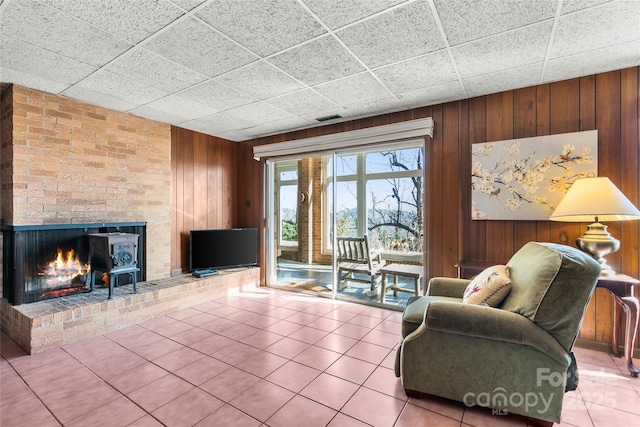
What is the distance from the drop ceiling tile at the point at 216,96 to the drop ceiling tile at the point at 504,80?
7.60 feet

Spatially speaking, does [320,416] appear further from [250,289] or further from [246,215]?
[246,215]

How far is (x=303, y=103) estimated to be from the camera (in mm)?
3447

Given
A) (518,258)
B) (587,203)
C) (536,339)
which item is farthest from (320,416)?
(587,203)

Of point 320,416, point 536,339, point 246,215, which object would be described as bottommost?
point 320,416

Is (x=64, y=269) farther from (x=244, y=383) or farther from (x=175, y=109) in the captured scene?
(x=244, y=383)

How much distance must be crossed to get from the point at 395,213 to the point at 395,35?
3.82m

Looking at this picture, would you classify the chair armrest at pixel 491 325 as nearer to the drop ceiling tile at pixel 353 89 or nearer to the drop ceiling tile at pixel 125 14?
the drop ceiling tile at pixel 353 89

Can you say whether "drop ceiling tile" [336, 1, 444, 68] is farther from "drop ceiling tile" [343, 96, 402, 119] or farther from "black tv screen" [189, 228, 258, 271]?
"black tv screen" [189, 228, 258, 271]

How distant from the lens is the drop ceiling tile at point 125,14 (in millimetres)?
1779

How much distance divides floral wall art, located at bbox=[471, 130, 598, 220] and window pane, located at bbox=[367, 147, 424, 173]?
2.13 metres

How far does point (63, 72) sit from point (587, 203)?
4.62m

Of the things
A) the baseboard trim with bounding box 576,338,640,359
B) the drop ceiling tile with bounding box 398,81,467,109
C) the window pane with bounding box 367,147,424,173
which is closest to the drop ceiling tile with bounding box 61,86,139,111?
the drop ceiling tile with bounding box 398,81,467,109

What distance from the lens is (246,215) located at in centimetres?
526

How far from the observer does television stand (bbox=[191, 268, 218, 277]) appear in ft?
14.1
